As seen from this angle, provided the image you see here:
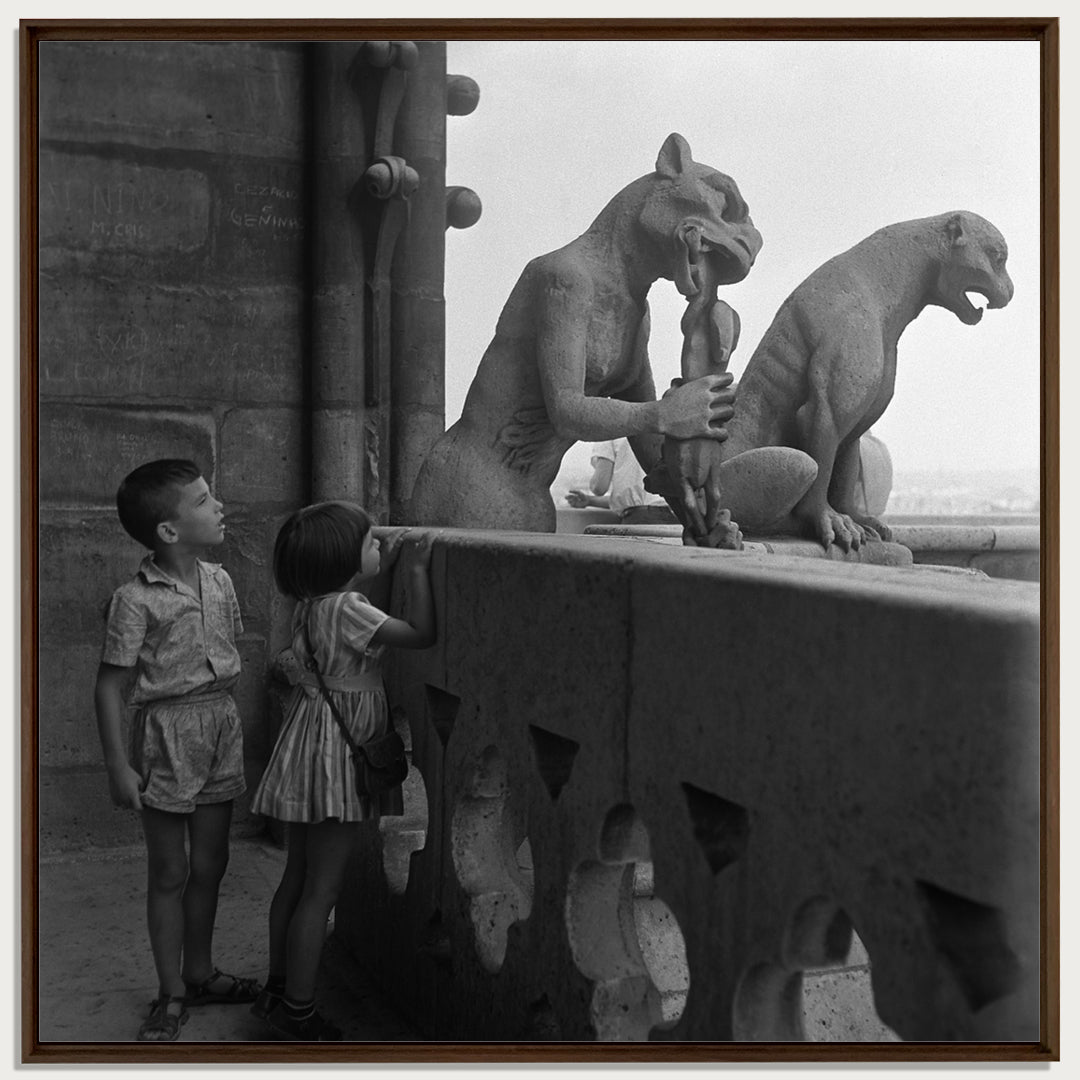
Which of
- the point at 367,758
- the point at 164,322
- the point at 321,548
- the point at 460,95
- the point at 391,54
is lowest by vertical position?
the point at 367,758

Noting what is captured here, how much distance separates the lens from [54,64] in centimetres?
266

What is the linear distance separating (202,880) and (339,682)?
44 cm

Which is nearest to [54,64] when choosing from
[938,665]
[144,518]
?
[144,518]

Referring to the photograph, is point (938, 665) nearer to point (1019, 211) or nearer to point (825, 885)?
point (825, 885)

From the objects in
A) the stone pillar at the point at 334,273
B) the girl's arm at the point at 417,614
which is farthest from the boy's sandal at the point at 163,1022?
the stone pillar at the point at 334,273

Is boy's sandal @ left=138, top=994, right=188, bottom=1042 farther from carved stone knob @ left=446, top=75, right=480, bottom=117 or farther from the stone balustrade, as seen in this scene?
carved stone knob @ left=446, top=75, right=480, bottom=117

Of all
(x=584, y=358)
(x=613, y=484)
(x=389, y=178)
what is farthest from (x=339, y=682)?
(x=613, y=484)

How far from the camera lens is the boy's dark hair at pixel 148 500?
225 cm

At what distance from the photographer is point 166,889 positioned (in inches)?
90.4

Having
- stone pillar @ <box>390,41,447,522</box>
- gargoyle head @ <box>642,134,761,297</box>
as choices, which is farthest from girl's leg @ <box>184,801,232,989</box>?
stone pillar @ <box>390,41,447,522</box>

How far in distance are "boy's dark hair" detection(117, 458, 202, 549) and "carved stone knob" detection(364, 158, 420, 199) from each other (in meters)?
1.71

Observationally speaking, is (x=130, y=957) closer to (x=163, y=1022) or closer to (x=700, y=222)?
(x=163, y=1022)

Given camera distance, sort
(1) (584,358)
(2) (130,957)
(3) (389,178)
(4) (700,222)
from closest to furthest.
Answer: (2) (130,957) < (4) (700,222) < (1) (584,358) < (3) (389,178)

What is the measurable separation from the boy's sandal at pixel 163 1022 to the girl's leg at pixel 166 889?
0.02 m
